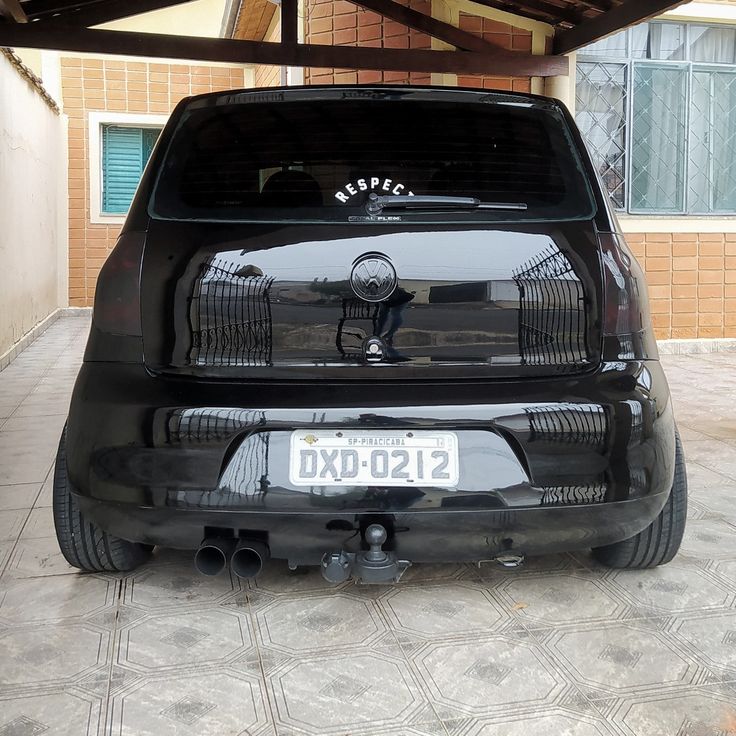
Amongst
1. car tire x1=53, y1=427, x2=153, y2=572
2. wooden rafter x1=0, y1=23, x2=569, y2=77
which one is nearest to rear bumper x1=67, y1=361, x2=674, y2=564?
car tire x1=53, y1=427, x2=153, y2=572

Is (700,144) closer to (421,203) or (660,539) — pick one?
(660,539)

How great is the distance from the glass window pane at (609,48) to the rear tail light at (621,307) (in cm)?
581

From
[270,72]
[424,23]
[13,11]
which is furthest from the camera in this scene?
[270,72]

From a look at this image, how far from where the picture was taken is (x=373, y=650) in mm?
2088

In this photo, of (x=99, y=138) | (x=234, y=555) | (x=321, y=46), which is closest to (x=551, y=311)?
(x=234, y=555)

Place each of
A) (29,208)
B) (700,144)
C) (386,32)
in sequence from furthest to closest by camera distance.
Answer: (29,208)
(700,144)
(386,32)

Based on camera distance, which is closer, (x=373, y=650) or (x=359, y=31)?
(x=373, y=650)

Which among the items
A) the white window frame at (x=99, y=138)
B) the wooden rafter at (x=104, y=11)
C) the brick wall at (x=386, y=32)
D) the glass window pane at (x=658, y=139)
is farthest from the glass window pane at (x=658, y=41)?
the white window frame at (x=99, y=138)

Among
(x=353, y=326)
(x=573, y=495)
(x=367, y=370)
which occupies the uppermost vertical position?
(x=353, y=326)

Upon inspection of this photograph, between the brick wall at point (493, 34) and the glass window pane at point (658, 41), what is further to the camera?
the glass window pane at point (658, 41)

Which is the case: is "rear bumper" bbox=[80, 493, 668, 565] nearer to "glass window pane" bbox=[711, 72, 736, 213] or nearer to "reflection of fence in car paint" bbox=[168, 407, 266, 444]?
"reflection of fence in car paint" bbox=[168, 407, 266, 444]

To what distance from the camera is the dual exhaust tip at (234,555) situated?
205 centimetres

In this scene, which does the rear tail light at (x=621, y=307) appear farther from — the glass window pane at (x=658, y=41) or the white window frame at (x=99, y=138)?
the white window frame at (x=99, y=138)

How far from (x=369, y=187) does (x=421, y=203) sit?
145 millimetres
